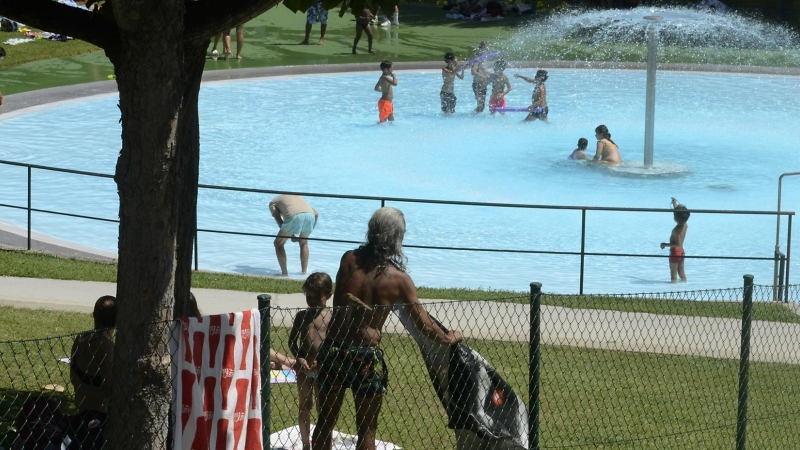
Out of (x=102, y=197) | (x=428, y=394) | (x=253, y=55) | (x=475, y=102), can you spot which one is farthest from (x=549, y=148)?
(x=428, y=394)

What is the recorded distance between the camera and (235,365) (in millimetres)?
5535

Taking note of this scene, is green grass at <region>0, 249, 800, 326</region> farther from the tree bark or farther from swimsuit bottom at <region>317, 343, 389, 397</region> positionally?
the tree bark

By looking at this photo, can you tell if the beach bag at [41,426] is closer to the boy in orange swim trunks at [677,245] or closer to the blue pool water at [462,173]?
the blue pool water at [462,173]

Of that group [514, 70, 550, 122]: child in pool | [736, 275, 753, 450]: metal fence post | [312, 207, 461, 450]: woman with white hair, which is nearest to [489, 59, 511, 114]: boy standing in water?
[514, 70, 550, 122]: child in pool

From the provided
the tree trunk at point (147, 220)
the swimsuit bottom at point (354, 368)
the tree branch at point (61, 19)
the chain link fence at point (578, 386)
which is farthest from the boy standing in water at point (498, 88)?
the tree trunk at point (147, 220)

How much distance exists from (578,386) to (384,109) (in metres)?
16.3

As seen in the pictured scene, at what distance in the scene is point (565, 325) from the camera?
35.8 ft

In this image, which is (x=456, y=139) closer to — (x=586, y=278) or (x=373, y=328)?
(x=586, y=278)

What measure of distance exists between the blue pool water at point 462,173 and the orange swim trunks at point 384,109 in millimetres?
341

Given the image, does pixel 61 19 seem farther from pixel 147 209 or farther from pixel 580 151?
pixel 580 151

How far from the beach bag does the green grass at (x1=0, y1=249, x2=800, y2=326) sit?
587 centimetres

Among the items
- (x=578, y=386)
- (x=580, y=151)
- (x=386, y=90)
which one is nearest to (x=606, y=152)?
(x=580, y=151)

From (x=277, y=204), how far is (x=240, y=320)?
28.2ft

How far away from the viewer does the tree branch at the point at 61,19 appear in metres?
5.91
